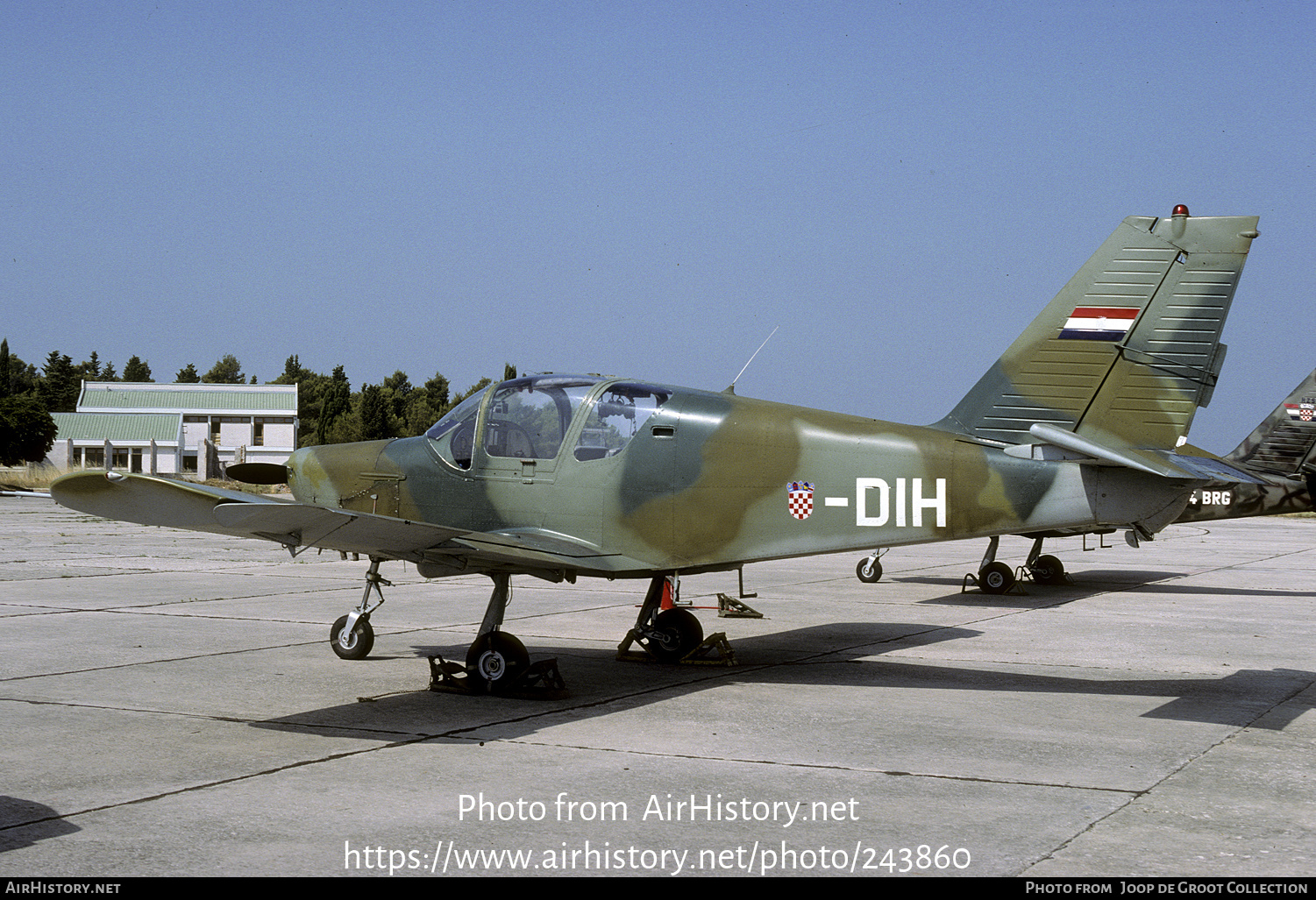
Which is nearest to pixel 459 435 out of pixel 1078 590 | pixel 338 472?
pixel 338 472

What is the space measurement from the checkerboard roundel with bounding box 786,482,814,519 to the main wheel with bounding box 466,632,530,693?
2.45 m

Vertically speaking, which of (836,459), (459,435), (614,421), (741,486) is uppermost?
(614,421)

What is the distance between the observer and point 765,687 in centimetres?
1000

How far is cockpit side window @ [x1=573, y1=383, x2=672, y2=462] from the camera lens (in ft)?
32.8

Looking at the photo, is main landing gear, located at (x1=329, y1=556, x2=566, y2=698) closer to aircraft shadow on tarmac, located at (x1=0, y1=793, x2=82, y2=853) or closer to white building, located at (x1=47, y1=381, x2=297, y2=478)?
aircraft shadow on tarmac, located at (x1=0, y1=793, x2=82, y2=853)

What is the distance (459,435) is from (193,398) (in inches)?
3280

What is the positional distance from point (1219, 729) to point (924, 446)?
2.96 metres

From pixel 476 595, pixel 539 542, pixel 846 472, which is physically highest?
pixel 846 472

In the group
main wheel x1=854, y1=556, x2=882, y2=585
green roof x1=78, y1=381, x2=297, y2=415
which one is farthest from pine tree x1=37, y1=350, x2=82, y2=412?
main wheel x1=854, y1=556, x2=882, y2=585

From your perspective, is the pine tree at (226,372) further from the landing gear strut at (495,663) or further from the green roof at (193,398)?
the landing gear strut at (495,663)

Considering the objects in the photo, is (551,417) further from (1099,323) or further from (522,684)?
(1099,323)

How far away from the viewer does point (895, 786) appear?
21.6 ft
